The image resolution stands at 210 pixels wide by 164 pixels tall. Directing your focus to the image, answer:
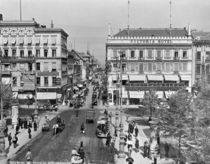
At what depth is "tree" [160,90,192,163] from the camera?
30.7m

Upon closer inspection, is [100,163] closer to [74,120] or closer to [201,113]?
[201,113]

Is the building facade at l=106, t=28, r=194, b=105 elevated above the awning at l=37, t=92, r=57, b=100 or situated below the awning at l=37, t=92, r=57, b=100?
above

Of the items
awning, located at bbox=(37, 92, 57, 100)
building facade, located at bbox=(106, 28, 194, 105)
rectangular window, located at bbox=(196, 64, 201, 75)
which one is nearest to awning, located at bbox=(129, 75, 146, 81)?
building facade, located at bbox=(106, 28, 194, 105)

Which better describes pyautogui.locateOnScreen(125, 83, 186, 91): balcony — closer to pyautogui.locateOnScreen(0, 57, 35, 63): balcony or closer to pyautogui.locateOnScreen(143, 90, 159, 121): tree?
pyautogui.locateOnScreen(0, 57, 35, 63): balcony

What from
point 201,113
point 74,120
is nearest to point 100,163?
point 201,113

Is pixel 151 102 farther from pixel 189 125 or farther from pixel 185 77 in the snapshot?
pixel 185 77

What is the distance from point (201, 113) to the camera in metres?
27.8

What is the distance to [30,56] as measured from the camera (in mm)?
74750

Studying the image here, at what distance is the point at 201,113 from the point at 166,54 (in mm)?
47556

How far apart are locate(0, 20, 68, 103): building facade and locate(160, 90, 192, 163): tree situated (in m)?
42.7

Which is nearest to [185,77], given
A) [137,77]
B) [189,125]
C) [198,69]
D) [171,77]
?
[171,77]

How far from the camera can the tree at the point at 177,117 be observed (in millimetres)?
30719

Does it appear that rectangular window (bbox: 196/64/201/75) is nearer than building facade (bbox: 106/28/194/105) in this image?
No

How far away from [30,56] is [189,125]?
52488 mm
